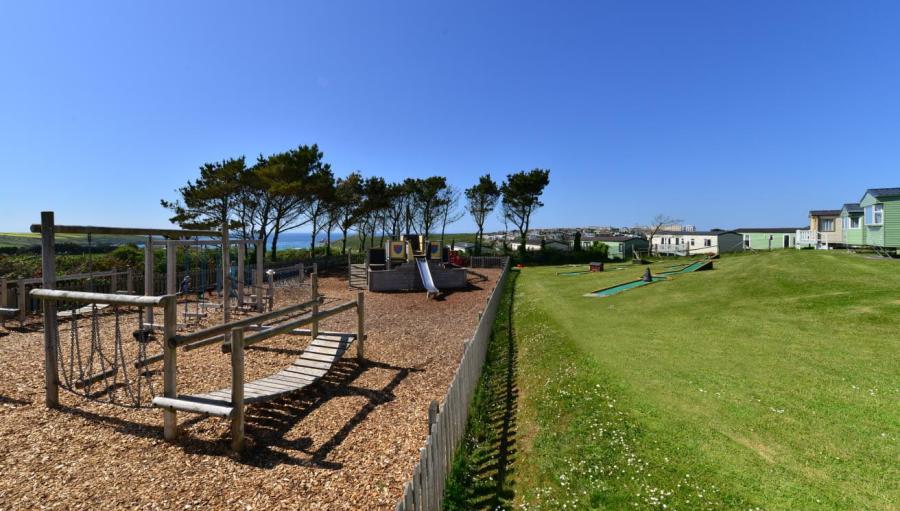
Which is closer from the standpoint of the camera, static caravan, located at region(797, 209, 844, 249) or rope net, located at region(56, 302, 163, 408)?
rope net, located at region(56, 302, 163, 408)

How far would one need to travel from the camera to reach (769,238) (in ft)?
169

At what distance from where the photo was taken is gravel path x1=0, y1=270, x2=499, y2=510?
4.42 meters

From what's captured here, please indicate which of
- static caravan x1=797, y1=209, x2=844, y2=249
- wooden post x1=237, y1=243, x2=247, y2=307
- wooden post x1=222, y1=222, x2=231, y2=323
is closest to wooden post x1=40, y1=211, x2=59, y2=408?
wooden post x1=222, y1=222, x2=231, y2=323

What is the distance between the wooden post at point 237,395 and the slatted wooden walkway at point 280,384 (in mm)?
106

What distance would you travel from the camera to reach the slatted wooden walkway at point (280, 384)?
5422mm

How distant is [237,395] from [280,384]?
1384 millimetres

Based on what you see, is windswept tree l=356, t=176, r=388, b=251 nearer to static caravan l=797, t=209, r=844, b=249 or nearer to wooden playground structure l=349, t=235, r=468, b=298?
wooden playground structure l=349, t=235, r=468, b=298

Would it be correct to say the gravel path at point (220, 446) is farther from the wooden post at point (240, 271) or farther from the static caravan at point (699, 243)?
the static caravan at point (699, 243)

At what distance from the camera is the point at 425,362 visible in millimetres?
9641

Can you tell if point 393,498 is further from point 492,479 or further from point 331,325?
point 331,325

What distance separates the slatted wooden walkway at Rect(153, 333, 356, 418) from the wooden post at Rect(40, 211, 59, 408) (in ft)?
7.90

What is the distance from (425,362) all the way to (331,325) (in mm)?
5239

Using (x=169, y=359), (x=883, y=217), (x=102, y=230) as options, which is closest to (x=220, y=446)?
(x=169, y=359)

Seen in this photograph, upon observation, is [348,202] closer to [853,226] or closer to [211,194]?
[211,194]
